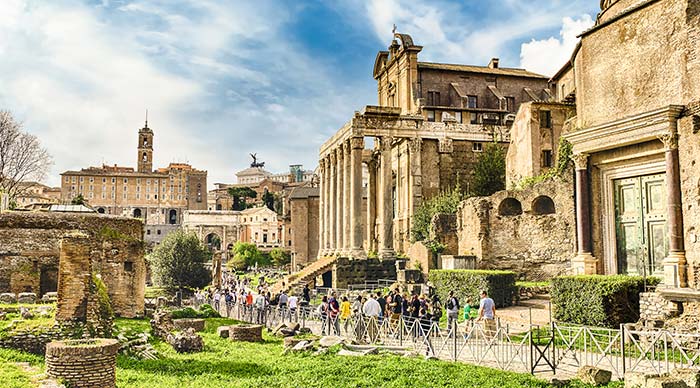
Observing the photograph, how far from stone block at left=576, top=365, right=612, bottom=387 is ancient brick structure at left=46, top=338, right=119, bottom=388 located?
8.41 m

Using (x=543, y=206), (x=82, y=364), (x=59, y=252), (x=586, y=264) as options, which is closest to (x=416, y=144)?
(x=543, y=206)

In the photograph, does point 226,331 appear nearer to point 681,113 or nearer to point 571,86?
point 681,113

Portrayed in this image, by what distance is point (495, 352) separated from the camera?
13.6 meters

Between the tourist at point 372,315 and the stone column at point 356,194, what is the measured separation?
17.5 metres

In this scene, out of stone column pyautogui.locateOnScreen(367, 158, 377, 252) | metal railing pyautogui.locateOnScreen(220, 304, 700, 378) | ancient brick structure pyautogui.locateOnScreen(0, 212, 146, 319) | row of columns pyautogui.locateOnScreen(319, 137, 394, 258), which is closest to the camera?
metal railing pyautogui.locateOnScreen(220, 304, 700, 378)

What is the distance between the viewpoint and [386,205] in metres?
36.2

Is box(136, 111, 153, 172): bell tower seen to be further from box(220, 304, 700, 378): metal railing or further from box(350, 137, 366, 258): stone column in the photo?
box(220, 304, 700, 378): metal railing

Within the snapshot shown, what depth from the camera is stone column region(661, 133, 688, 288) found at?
16688 mm

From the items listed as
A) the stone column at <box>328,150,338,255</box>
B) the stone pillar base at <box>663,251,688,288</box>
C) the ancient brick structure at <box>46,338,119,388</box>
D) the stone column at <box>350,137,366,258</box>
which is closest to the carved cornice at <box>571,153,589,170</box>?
the stone pillar base at <box>663,251,688,288</box>

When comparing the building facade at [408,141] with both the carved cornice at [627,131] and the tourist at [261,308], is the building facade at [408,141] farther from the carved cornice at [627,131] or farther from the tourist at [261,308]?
the carved cornice at [627,131]

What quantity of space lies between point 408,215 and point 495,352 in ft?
84.9

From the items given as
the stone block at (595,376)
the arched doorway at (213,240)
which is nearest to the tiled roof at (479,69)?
the stone block at (595,376)

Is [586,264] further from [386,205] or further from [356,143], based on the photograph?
[356,143]

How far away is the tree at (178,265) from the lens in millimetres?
43688
